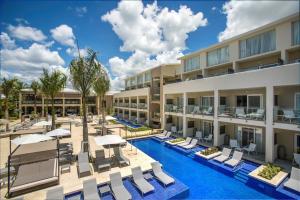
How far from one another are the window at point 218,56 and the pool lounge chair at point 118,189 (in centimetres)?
1738

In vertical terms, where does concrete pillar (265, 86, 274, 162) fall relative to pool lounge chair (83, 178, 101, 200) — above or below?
above

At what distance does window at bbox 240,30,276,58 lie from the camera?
1531 centimetres

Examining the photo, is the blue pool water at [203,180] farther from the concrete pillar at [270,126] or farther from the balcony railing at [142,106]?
the balcony railing at [142,106]

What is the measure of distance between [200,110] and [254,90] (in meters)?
6.24

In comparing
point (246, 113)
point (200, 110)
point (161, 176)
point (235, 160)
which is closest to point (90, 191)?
point (161, 176)

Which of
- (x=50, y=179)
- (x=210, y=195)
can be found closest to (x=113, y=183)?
(x=50, y=179)

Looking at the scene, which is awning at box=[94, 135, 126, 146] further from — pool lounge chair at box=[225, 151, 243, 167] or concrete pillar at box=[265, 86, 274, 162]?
concrete pillar at box=[265, 86, 274, 162]

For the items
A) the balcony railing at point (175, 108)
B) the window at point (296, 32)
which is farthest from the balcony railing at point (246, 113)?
the balcony railing at point (175, 108)

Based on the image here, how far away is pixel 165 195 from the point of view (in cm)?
927

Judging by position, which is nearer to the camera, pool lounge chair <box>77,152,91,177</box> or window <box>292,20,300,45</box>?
pool lounge chair <box>77,152,91,177</box>

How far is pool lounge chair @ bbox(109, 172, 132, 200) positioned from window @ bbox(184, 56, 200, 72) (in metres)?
18.7

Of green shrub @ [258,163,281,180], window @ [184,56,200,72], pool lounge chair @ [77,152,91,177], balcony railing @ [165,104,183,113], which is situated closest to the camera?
green shrub @ [258,163,281,180]

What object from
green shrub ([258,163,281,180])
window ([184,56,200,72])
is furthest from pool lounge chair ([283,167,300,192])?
window ([184,56,200,72])

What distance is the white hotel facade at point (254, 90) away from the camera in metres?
12.9
